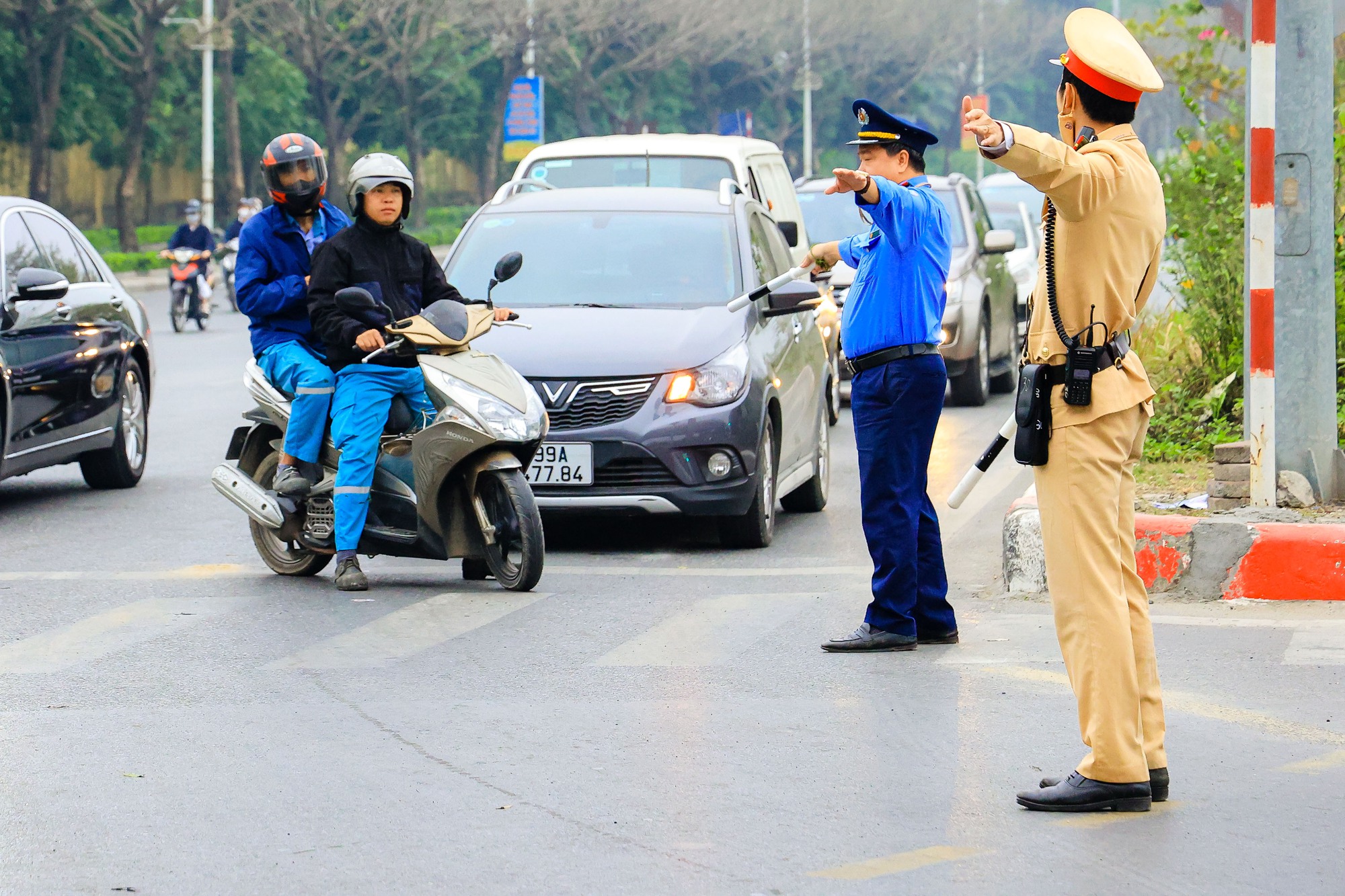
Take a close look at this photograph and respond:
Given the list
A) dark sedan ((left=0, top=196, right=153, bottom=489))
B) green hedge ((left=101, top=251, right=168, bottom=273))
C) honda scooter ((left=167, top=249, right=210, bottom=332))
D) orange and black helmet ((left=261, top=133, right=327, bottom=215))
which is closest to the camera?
orange and black helmet ((left=261, top=133, right=327, bottom=215))

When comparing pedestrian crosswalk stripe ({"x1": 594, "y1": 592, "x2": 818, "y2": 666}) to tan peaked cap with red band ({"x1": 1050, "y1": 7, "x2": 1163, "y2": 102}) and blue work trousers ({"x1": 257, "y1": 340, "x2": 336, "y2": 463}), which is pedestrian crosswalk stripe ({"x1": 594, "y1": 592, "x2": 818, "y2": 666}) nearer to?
blue work trousers ({"x1": 257, "y1": 340, "x2": 336, "y2": 463})

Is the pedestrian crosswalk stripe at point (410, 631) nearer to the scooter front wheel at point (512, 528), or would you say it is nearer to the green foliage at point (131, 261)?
the scooter front wheel at point (512, 528)

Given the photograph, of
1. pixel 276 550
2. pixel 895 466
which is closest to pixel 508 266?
pixel 276 550

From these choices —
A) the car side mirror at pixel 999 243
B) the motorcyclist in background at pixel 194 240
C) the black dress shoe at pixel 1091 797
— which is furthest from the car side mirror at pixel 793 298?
the motorcyclist in background at pixel 194 240

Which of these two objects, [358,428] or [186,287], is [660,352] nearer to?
[358,428]

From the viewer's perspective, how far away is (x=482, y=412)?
774 centimetres

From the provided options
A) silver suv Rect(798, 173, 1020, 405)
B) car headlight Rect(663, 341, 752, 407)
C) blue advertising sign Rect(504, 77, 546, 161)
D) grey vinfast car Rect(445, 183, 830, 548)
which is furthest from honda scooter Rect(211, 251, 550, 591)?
blue advertising sign Rect(504, 77, 546, 161)

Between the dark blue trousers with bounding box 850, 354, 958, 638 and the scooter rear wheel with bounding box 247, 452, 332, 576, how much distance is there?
9.03 feet

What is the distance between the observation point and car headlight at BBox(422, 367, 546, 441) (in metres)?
7.72

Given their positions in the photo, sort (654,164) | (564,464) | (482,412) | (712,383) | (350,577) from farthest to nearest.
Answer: (654,164)
(712,383)
(564,464)
(350,577)
(482,412)

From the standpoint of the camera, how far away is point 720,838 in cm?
457

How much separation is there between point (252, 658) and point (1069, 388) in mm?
3237

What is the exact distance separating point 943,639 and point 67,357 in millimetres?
5752

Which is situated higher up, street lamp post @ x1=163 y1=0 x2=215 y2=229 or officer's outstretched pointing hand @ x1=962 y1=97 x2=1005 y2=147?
street lamp post @ x1=163 y1=0 x2=215 y2=229
